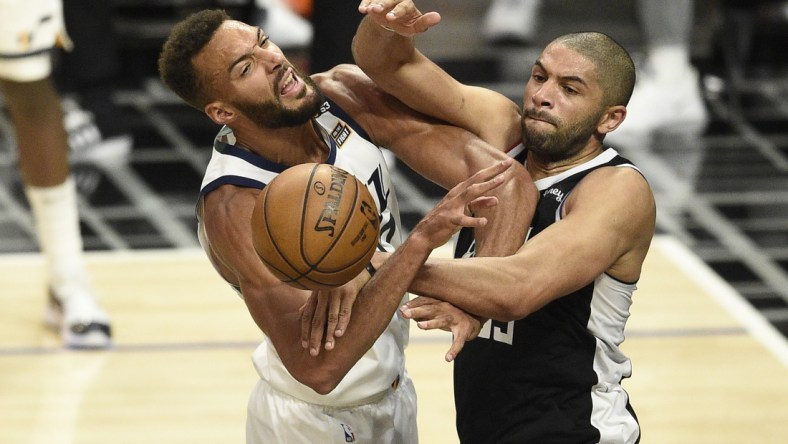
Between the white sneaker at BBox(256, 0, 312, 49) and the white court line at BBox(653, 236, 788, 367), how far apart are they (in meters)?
3.74

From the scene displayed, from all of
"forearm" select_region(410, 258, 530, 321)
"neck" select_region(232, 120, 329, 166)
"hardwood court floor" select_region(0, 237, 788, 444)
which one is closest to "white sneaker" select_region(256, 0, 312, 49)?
"hardwood court floor" select_region(0, 237, 788, 444)

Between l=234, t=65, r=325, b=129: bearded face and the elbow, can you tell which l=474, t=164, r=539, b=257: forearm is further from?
l=234, t=65, r=325, b=129: bearded face

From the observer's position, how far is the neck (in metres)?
3.14

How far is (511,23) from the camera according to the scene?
9.63 metres

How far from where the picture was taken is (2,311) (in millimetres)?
5613

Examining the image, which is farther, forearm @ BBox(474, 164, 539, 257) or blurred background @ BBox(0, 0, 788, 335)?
blurred background @ BBox(0, 0, 788, 335)

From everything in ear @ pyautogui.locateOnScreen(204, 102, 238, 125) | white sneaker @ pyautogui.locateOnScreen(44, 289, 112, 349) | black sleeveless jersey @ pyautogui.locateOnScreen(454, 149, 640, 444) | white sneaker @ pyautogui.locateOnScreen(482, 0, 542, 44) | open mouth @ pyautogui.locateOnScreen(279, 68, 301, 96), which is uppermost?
open mouth @ pyautogui.locateOnScreen(279, 68, 301, 96)

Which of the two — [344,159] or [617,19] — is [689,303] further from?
[617,19]

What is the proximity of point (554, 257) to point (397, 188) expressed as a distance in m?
4.22

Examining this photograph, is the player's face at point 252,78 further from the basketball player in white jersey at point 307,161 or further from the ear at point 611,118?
the ear at point 611,118

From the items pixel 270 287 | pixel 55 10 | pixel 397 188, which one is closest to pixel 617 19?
pixel 397 188

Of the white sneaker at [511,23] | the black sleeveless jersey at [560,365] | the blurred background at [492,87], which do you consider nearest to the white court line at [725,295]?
the blurred background at [492,87]

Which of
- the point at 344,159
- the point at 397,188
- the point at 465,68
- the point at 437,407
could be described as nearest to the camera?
the point at 344,159

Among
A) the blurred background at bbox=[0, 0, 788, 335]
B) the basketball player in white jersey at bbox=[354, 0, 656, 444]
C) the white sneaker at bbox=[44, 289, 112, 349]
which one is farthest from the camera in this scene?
the blurred background at bbox=[0, 0, 788, 335]
